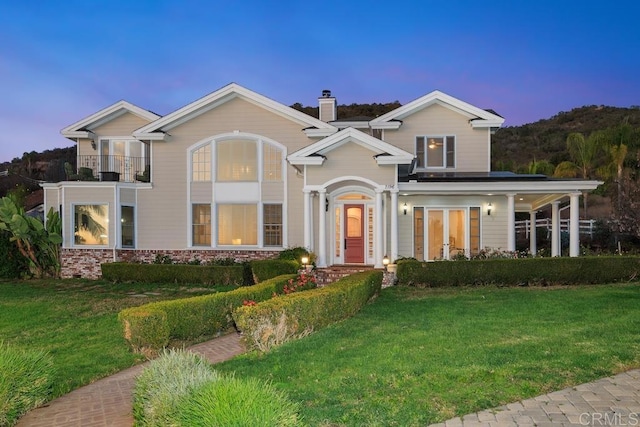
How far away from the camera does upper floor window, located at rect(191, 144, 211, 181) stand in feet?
63.8

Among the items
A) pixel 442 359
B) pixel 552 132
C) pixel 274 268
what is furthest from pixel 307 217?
pixel 552 132

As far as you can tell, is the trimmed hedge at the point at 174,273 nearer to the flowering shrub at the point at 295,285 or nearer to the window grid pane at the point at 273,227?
the window grid pane at the point at 273,227

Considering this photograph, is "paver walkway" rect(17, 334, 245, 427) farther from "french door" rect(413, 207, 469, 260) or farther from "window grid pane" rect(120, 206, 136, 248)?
"french door" rect(413, 207, 469, 260)

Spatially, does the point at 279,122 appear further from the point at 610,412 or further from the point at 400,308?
the point at 610,412

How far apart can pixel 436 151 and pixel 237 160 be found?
796 centimetres

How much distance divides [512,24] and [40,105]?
33549 mm

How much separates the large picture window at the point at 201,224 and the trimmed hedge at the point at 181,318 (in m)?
9.15

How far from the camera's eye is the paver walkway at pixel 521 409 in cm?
469

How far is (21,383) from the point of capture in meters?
5.70

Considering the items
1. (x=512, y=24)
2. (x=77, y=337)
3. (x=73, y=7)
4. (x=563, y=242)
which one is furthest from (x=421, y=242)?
(x=73, y=7)

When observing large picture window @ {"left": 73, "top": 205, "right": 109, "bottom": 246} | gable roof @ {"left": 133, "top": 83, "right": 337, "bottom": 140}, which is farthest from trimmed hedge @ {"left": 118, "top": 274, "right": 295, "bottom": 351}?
large picture window @ {"left": 73, "top": 205, "right": 109, "bottom": 246}

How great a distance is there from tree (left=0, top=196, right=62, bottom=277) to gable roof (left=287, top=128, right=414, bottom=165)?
33.6 feet

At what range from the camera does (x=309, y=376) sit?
6.16 metres

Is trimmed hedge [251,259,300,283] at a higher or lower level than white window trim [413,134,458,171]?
lower
